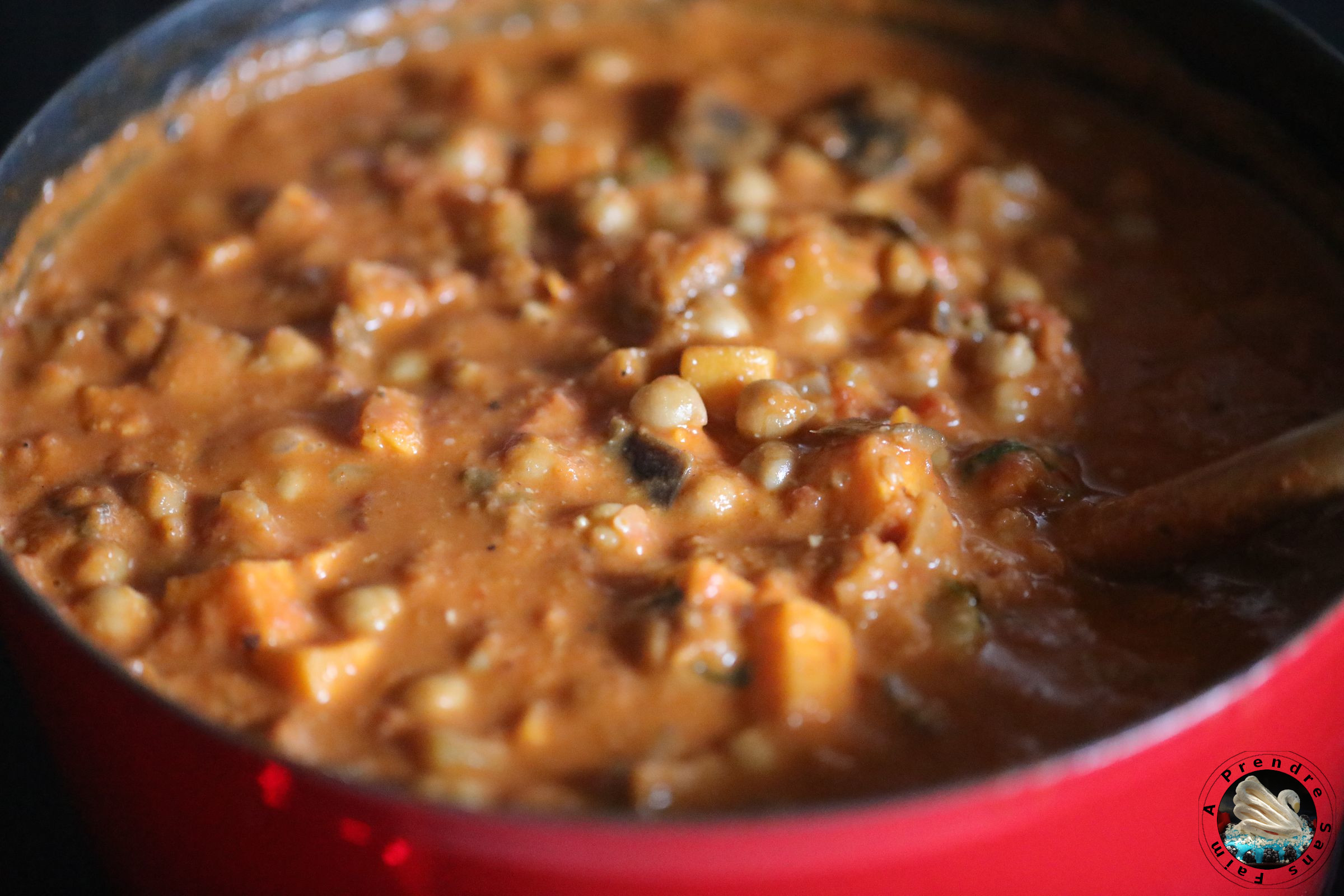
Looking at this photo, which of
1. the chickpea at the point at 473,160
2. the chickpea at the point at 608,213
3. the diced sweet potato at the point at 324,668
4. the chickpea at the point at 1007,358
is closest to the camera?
the diced sweet potato at the point at 324,668

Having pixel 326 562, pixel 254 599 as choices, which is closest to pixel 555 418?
pixel 326 562

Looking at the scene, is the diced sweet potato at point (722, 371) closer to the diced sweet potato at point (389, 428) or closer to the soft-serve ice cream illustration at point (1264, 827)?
the diced sweet potato at point (389, 428)

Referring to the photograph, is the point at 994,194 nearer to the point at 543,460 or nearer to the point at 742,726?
the point at 543,460

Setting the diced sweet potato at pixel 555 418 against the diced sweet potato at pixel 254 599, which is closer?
the diced sweet potato at pixel 254 599

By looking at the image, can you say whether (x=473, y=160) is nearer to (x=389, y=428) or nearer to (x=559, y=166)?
(x=559, y=166)

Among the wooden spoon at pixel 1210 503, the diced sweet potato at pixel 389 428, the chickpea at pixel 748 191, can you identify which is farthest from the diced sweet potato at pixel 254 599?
the chickpea at pixel 748 191

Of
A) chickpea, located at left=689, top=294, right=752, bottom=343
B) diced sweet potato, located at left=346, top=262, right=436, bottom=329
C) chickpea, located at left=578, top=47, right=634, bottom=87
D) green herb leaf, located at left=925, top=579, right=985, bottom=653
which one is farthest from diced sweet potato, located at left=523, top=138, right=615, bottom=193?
green herb leaf, located at left=925, top=579, right=985, bottom=653
